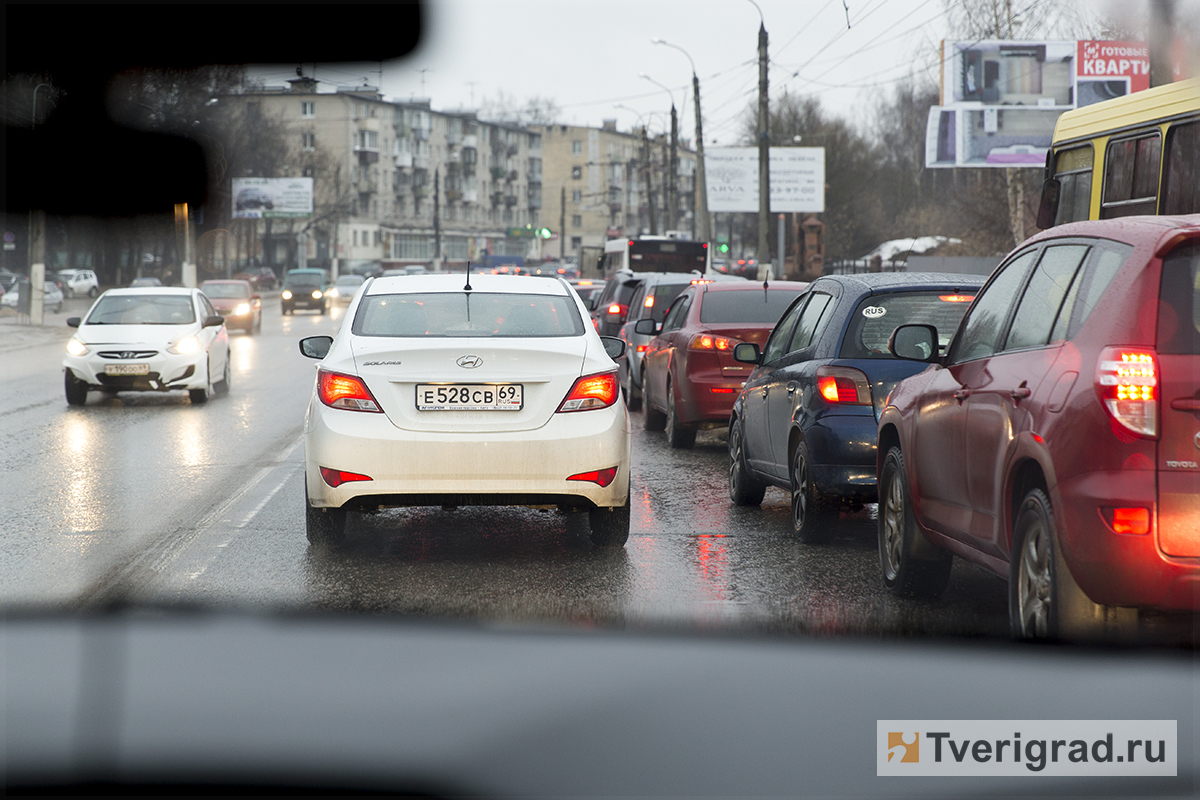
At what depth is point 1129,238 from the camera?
439cm

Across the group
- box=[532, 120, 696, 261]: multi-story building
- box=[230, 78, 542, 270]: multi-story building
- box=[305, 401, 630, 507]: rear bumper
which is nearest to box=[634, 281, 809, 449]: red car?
box=[305, 401, 630, 507]: rear bumper

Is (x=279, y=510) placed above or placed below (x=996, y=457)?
below

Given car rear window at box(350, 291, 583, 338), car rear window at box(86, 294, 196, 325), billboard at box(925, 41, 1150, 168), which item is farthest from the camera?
billboard at box(925, 41, 1150, 168)

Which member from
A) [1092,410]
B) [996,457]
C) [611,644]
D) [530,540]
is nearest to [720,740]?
[611,644]

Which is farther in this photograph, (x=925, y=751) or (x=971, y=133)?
(x=971, y=133)

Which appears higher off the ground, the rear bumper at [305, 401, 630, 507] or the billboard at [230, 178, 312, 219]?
the billboard at [230, 178, 312, 219]

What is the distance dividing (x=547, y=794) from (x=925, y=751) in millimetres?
798

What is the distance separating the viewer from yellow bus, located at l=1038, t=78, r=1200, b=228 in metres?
11.4

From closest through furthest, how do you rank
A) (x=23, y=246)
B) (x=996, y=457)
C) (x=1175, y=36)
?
(x=996, y=457)
(x=1175, y=36)
(x=23, y=246)

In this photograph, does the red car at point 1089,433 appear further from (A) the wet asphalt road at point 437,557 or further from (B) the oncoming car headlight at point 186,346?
(B) the oncoming car headlight at point 186,346

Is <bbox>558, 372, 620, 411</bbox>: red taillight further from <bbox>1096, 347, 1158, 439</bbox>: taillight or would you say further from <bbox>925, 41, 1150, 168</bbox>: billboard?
<bbox>925, 41, 1150, 168</bbox>: billboard

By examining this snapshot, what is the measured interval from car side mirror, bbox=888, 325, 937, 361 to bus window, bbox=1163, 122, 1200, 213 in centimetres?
609

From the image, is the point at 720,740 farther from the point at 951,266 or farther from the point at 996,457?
the point at 951,266

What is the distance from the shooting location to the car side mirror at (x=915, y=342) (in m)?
6.07
